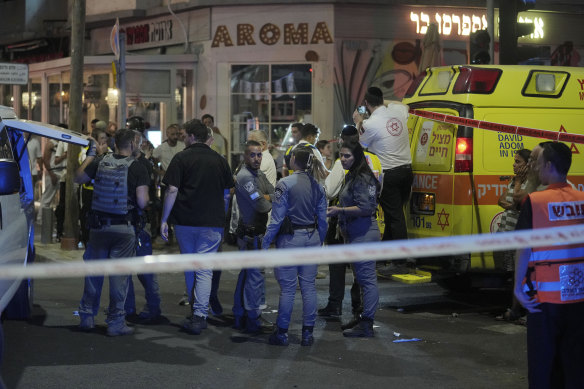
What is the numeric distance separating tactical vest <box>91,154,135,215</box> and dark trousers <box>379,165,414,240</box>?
275cm

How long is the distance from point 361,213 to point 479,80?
2.20 meters

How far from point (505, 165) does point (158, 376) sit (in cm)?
432

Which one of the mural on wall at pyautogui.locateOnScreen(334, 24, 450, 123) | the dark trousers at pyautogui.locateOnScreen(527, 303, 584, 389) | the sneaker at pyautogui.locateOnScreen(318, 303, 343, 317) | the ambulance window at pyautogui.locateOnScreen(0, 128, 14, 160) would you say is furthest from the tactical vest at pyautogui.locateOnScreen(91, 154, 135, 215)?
the mural on wall at pyautogui.locateOnScreen(334, 24, 450, 123)

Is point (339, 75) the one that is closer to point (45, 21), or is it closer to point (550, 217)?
point (45, 21)

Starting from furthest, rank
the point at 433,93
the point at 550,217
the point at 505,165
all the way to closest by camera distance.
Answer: the point at 433,93 < the point at 505,165 < the point at 550,217

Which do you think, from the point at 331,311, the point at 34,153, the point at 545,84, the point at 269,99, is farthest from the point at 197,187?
the point at 269,99

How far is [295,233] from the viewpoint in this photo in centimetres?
802

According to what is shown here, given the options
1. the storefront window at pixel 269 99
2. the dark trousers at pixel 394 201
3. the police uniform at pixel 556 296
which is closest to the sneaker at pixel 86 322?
the dark trousers at pixel 394 201

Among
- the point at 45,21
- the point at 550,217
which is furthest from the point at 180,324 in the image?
the point at 45,21

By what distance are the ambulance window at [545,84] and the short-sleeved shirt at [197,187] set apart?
337 cm

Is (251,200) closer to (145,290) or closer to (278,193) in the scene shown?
(278,193)

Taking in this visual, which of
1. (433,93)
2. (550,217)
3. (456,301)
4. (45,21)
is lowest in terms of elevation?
(456,301)

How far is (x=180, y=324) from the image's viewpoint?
8.81 m

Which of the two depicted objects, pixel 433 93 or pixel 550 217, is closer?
pixel 550 217
